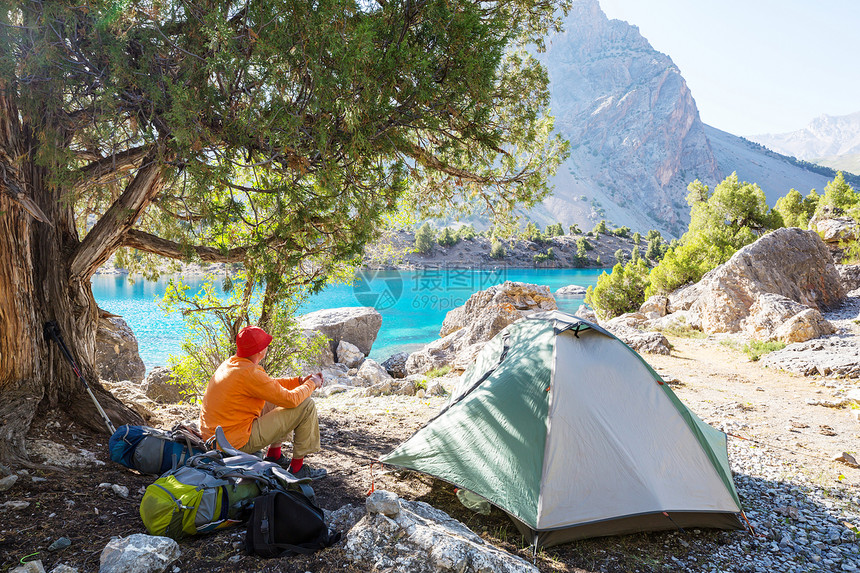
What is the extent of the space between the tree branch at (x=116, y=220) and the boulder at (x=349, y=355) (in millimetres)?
13110

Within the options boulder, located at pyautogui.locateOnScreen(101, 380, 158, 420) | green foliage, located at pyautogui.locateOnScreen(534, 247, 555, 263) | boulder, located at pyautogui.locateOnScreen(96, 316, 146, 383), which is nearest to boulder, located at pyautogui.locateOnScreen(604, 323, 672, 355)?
boulder, located at pyautogui.locateOnScreen(101, 380, 158, 420)

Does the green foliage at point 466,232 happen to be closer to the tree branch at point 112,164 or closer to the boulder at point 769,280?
the tree branch at point 112,164

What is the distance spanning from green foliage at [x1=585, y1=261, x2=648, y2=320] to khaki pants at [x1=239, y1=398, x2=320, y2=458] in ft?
70.9

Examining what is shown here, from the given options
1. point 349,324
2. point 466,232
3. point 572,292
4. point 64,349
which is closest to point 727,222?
point 572,292

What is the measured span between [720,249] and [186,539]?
2491 cm

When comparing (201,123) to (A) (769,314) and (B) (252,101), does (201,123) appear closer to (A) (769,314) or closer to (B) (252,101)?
(B) (252,101)

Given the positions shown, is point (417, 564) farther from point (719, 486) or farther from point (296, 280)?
point (296, 280)

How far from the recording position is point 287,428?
4246 mm

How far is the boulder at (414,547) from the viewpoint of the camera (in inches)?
107

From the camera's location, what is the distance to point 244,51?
13.1 feet

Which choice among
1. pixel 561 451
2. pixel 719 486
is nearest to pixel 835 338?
pixel 719 486

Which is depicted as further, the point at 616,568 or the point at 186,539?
the point at 616,568

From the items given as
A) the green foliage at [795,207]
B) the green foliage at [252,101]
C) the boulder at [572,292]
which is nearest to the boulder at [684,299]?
the green foliage at [252,101]

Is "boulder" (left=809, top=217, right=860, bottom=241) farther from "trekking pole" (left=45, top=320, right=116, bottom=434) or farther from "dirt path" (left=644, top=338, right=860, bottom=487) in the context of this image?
"trekking pole" (left=45, top=320, right=116, bottom=434)
